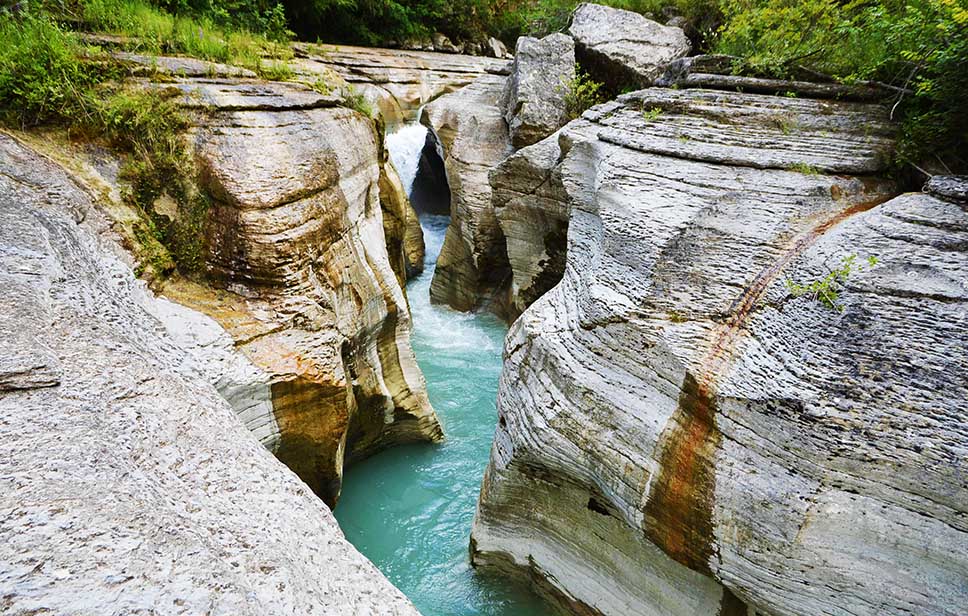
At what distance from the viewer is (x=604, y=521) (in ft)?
12.5

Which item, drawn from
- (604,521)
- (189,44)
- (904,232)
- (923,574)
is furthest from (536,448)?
(189,44)

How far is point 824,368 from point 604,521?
1.94m

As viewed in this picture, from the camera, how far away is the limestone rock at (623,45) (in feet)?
26.7

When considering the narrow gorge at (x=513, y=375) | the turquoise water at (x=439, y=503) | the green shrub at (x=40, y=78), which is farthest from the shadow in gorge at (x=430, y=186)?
the green shrub at (x=40, y=78)

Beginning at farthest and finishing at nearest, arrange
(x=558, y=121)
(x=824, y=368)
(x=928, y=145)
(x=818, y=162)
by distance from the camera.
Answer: (x=558, y=121), (x=818, y=162), (x=928, y=145), (x=824, y=368)

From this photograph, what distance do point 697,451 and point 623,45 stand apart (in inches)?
299

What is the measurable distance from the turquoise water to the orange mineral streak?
1970 millimetres

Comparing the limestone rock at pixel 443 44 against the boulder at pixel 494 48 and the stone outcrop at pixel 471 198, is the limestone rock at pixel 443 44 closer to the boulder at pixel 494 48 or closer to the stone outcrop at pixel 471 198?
the boulder at pixel 494 48

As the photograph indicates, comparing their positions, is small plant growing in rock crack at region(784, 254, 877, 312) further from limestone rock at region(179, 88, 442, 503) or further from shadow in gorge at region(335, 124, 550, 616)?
limestone rock at region(179, 88, 442, 503)

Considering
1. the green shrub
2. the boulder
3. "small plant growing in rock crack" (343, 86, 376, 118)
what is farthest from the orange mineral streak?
the boulder

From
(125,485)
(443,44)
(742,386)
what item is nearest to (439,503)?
(742,386)

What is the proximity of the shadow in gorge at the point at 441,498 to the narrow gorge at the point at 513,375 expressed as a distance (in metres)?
0.04

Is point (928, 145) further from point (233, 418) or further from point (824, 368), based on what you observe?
point (233, 418)

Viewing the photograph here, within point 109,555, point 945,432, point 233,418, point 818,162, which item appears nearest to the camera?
point 109,555
